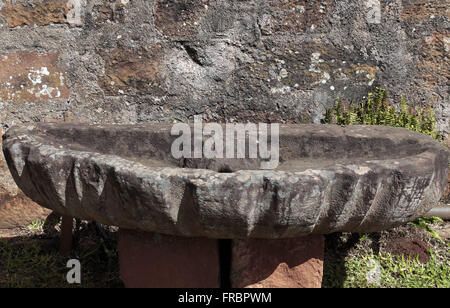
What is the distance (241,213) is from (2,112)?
161cm

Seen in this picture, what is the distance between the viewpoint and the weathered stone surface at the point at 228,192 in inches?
46.1

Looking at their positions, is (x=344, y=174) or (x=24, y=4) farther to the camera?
(x=24, y=4)

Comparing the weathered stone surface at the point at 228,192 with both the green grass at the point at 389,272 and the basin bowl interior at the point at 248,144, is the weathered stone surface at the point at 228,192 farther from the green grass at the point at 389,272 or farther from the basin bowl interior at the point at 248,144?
the green grass at the point at 389,272

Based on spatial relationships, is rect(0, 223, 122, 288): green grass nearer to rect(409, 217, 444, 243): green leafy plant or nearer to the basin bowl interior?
the basin bowl interior

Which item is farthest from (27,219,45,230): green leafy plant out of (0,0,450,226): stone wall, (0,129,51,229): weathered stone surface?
(0,0,450,226): stone wall

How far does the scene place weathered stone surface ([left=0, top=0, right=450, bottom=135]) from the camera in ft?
7.34

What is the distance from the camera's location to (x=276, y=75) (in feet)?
7.52

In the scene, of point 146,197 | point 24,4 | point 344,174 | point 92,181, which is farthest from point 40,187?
point 24,4

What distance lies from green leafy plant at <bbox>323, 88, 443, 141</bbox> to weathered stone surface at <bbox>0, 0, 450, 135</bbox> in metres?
0.04

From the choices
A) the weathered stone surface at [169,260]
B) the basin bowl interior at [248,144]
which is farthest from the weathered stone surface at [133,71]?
the weathered stone surface at [169,260]

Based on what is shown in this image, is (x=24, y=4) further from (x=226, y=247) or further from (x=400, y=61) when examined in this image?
(x=400, y=61)

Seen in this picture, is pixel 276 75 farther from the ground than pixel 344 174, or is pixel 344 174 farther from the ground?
pixel 276 75

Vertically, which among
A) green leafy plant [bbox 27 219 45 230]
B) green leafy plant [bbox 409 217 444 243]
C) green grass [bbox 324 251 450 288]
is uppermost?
green leafy plant [bbox 409 217 444 243]

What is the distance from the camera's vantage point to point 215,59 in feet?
7.48
